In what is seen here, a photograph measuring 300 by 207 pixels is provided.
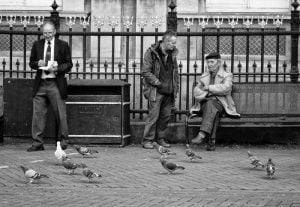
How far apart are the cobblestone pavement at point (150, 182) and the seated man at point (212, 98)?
38cm

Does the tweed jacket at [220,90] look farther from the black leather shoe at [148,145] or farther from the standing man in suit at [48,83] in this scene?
the standing man in suit at [48,83]

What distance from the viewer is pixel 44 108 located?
47.8 feet

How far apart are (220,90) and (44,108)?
9.38 feet

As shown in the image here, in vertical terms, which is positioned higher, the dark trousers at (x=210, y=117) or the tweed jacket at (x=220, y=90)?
the tweed jacket at (x=220, y=90)

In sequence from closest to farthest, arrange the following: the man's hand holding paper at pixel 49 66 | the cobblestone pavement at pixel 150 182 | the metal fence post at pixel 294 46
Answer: the cobblestone pavement at pixel 150 182
the man's hand holding paper at pixel 49 66
the metal fence post at pixel 294 46

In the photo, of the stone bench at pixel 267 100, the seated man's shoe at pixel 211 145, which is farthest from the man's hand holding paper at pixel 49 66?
the seated man's shoe at pixel 211 145

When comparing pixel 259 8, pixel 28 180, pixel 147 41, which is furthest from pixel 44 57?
pixel 259 8

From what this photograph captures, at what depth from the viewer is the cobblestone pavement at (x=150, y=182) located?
934cm

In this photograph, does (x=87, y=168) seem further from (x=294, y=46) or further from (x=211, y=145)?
(x=294, y=46)

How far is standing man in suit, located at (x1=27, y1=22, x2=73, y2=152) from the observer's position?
47.2ft

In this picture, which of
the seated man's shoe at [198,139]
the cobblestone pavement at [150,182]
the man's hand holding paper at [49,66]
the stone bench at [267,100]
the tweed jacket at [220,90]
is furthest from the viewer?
the stone bench at [267,100]

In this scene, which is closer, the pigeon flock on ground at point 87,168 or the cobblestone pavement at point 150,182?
the cobblestone pavement at point 150,182

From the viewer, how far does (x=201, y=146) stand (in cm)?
1522

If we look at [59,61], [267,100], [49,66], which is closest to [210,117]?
[267,100]
